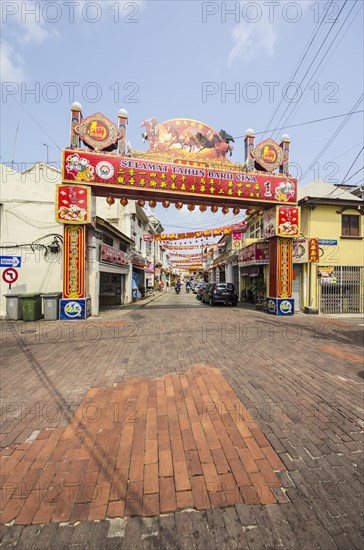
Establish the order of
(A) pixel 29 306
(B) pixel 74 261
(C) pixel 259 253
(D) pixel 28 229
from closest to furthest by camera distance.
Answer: (A) pixel 29 306 < (B) pixel 74 261 < (D) pixel 28 229 < (C) pixel 259 253

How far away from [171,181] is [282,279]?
7.58 metres

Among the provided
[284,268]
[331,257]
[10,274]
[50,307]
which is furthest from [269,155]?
[10,274]

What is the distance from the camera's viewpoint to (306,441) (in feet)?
8.72

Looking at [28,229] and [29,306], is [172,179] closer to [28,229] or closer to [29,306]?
[28,229]

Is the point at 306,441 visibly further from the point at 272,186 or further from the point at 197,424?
the point at 272,186

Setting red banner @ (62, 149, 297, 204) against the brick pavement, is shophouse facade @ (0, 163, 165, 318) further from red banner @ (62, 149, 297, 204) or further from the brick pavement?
the brick pavement

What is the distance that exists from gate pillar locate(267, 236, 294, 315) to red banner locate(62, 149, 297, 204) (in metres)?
2.31

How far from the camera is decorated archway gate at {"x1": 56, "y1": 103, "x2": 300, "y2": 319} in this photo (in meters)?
10.6

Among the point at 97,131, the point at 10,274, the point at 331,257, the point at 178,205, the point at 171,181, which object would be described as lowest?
the point at 10,274

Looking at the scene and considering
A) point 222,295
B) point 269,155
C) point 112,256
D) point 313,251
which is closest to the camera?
point 269,155

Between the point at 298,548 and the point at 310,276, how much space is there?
13989mm

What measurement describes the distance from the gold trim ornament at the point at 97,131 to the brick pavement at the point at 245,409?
27.4 ft

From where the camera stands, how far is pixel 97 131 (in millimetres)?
10867

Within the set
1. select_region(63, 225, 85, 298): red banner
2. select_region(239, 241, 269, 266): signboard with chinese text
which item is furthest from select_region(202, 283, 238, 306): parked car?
select_region(63, 225, 85, 298): red banner
